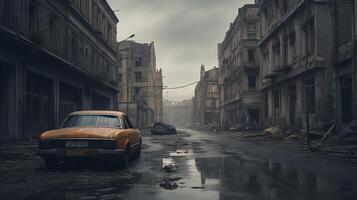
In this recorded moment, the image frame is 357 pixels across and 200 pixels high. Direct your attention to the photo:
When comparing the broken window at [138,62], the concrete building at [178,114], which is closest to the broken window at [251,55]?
the broken window at [138,62]

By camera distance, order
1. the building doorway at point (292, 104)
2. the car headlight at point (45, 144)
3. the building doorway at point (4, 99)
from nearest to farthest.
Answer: the car headlight at point (45, 144)
the building doorway at point (4, 99)
the building doorway at point (292, 104)

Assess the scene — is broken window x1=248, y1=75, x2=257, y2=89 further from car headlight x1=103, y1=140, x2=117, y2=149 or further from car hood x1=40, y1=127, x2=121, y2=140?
car headlight x1=103, y1=140, x2=117, y2=149

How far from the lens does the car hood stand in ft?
28.7

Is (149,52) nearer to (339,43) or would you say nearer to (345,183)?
(339,43)

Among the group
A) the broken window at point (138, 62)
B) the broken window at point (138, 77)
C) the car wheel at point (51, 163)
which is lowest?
the car wheel at point (51, 163)

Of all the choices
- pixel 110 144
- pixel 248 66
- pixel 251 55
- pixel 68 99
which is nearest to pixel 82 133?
pixel 110 144

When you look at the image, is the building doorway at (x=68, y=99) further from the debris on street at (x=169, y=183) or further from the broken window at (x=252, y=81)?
the broken window at (x=252, y=81)

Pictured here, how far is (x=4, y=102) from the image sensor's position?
58.2 ft

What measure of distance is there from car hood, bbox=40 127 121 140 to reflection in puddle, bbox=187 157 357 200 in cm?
202

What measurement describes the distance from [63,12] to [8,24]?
898cm

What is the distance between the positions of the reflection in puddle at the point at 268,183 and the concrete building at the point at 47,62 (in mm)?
11106

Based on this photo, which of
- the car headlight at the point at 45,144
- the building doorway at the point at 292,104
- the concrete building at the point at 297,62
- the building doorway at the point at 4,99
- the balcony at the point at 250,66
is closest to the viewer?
the car headlight at the point at 45,144

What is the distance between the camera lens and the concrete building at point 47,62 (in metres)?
17.8

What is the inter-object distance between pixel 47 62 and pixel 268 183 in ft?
58.3
